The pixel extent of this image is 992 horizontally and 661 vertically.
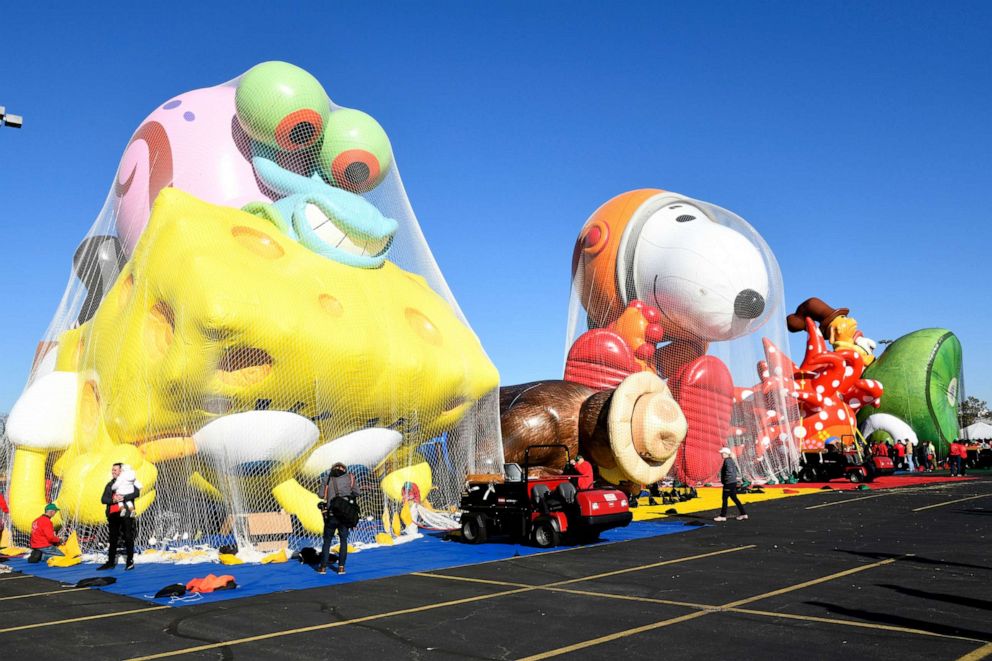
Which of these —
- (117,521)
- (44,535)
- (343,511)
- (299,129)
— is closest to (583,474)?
(343,511)

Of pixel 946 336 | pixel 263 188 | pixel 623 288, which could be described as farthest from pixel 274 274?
pixel 946 336

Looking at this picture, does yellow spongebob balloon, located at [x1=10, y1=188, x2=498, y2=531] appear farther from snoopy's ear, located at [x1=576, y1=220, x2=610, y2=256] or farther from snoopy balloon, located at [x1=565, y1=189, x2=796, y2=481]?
snoopy's ear, located at [x1=576, y1=220, x2=610, y2=256]

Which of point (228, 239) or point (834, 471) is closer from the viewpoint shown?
point (228, 239)

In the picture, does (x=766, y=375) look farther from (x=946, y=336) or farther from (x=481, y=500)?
(x=946, y=336)

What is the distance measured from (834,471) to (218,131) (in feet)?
66.3

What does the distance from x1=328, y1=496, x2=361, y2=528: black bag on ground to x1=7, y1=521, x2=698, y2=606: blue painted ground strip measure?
0.61 meters

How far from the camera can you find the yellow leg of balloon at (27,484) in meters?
12.2

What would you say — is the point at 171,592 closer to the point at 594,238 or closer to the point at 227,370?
the point at 227,370

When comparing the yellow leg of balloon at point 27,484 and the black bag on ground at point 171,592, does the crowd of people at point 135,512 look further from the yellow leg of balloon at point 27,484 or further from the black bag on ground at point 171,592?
the black bag on ground at point 171,592

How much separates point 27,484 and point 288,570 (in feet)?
17.9

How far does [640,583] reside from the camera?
8.25 m

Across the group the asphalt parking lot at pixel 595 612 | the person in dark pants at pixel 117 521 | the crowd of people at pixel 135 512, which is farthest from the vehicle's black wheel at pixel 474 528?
the person in dark pants at pixel 117 521

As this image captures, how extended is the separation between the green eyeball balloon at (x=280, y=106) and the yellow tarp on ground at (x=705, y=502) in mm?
8923

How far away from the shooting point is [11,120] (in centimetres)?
1127
